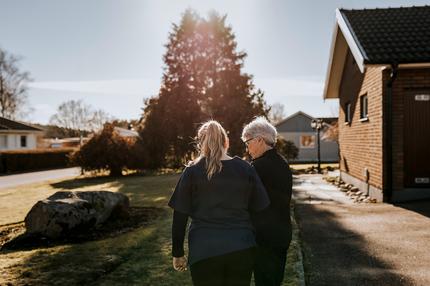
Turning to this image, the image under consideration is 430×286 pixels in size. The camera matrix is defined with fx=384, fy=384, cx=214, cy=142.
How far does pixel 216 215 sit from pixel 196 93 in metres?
28.0

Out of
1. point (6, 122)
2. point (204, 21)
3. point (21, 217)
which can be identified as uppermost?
point (204, 21)

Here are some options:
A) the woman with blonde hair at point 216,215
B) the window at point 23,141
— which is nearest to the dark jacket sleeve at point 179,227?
the woman with blonde hair at point 216,215

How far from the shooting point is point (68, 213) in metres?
7.51

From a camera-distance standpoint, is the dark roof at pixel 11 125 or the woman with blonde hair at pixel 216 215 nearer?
the woman with blonde hair at pixel 216 215

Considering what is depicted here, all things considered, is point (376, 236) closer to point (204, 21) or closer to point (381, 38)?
point (381, 38)

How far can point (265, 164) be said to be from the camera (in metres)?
3.25

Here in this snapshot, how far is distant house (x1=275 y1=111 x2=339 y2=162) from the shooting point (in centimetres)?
4159

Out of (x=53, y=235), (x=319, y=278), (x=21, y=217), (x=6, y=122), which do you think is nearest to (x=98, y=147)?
(x=21, y=217)

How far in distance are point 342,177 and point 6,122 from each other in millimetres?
38763

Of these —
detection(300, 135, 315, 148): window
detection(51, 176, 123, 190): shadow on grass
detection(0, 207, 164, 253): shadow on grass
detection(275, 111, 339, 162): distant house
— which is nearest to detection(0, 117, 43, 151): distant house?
detection(51, 176, 123, 190): shadow on grass

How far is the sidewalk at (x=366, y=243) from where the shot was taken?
15.8 feet

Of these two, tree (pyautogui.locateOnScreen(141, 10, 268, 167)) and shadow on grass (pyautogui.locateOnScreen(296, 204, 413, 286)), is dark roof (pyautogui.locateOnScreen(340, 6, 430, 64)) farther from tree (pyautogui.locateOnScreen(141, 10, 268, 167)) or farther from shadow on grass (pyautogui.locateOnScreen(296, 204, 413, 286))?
tree (pyautogui.locateOnScreen(141, 10, 268, 167))

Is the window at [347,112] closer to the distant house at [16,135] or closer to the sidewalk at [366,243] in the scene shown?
the sidewalk at [366,243]

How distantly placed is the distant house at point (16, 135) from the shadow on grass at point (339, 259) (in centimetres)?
4129
